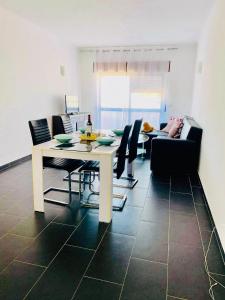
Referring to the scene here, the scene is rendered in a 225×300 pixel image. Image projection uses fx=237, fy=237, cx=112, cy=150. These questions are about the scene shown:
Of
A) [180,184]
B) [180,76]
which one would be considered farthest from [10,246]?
[180,76]

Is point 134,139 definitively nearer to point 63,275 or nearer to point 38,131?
point 38,131

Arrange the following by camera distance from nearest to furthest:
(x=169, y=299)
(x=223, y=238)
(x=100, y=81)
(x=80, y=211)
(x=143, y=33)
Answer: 1. (x=169, y=299)
2. (x=223, y=238)
3. (x=80, y=211)
4. (x=143, y=33)
5. (x=100, y=81)

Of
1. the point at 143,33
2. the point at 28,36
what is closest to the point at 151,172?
the point at 143,33

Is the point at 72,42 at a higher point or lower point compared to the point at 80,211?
higher

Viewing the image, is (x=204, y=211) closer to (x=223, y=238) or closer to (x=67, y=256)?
(x=223, y=238)

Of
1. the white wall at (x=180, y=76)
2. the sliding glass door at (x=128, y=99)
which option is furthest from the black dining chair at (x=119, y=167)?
the white wall at (x=180, y=76)

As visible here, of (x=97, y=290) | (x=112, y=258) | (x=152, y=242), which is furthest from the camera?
(x=152, y=242)

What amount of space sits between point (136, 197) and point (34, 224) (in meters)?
1.24

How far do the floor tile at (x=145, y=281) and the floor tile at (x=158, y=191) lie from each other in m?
1.23

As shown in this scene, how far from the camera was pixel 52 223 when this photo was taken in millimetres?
2268

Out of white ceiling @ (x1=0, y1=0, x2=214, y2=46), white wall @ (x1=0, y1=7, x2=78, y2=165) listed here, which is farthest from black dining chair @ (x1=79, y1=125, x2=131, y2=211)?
white ceiling @ (x1=0, y1=0, x2=214, y2=46)

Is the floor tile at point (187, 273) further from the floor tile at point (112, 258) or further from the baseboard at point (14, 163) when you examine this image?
the baseboard at point (14, 163)

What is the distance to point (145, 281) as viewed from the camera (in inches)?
62.4

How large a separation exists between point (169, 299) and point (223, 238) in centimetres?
74
